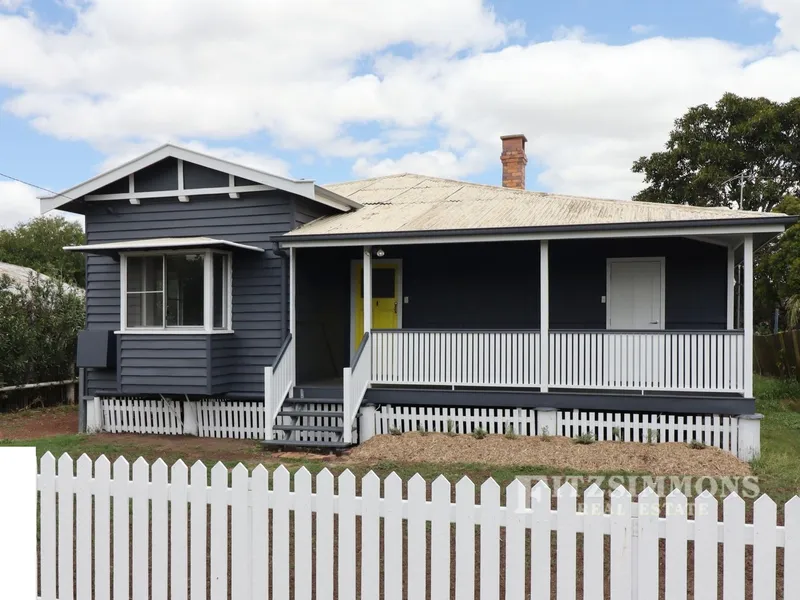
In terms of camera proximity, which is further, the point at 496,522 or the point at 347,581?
the point at 347,581

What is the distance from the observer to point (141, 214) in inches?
538

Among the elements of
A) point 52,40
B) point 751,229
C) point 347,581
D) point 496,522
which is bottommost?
point 347,581

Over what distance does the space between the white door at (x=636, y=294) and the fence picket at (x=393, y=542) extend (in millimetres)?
9892

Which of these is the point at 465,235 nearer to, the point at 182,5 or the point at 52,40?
the point at 182,5

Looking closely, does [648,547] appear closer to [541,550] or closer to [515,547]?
[541,550]

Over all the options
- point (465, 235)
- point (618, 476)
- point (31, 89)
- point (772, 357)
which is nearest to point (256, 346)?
point (465, 235)

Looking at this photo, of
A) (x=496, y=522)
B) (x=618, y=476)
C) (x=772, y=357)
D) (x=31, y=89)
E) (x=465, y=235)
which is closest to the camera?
(x=496, y=522)

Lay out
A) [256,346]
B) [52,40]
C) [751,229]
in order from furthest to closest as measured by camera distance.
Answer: [52,40] < [256,346] < [751,229]

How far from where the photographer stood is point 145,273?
12.9 m

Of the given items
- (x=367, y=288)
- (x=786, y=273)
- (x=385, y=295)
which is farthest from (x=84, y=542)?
(x=786, y=273)

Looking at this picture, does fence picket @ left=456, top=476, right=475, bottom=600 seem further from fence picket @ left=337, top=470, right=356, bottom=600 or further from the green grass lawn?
the green grass lawn

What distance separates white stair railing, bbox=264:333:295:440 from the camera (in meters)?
11.8

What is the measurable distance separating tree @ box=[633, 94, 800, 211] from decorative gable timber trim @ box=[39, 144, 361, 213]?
77.2 feet

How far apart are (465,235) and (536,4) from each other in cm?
695
